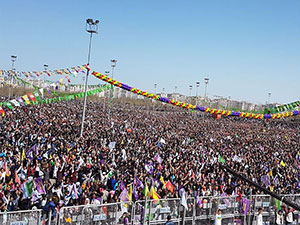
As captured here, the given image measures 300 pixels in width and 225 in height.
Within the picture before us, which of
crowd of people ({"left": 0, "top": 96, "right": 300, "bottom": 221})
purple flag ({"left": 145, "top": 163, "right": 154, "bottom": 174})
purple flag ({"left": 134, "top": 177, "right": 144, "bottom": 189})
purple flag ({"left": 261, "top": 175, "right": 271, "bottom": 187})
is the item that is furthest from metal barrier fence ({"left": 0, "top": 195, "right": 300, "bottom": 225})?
purple flag ({"left": 145, "top": 163, "right": 154, "bottom": 174})

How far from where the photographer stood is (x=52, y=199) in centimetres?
754

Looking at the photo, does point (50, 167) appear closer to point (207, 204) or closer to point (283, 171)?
point (207, 204)

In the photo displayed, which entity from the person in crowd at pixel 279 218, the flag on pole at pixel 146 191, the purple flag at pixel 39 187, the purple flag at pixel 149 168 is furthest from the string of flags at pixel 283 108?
the purple flag at pixel 39 187

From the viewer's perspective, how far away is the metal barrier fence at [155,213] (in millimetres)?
7023

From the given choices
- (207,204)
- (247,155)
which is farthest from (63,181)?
(247,155)

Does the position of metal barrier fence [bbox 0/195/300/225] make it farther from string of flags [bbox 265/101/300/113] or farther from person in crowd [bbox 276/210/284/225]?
string of flags [bbox 265/101/300/113]

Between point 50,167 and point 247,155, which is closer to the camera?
point 50,167

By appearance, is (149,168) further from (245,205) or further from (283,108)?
(283,108)

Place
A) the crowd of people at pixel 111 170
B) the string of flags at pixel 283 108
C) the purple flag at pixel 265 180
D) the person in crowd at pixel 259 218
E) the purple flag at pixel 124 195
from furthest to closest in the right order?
the string of flags at pixel 283 108, the purple flag at pixel 265 180, the person in crowd at pixel 259 218, the purple flag at pixel 124 195, the crowd of people at pixel 111 170

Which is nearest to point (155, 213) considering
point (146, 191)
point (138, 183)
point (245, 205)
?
point (146, 191)

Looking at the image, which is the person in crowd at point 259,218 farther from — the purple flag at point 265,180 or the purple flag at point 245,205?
the purple flag at point 265,180

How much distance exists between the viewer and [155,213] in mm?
8836

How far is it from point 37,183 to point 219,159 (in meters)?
10.8

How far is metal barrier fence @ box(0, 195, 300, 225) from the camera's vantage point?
7.02 metres
